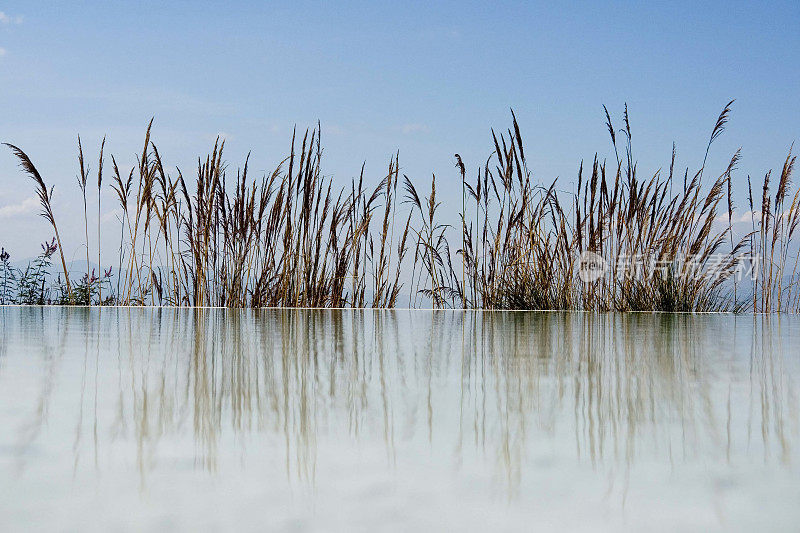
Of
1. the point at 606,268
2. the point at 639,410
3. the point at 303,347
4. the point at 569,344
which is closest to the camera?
the point at 639,410

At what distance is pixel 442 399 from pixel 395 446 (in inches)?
6.9

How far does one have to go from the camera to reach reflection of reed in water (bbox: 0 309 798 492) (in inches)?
17.2

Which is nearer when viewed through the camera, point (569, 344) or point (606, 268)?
point (569, 344)

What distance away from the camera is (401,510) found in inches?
12.3

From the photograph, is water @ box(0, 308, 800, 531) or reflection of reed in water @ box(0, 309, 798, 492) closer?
water @ box(0, 308, 800, 531)

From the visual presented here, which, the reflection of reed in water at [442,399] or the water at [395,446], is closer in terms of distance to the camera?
the water at [395,446]

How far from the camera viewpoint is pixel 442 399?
601mm

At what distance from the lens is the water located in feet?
1.02

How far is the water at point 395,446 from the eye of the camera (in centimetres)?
31

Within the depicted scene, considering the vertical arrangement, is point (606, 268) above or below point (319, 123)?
below

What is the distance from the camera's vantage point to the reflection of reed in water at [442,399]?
1.43ft

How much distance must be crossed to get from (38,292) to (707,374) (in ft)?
11.6

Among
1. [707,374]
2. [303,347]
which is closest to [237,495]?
[707,374]

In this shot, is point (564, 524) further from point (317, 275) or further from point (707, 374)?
point (317, 275)
